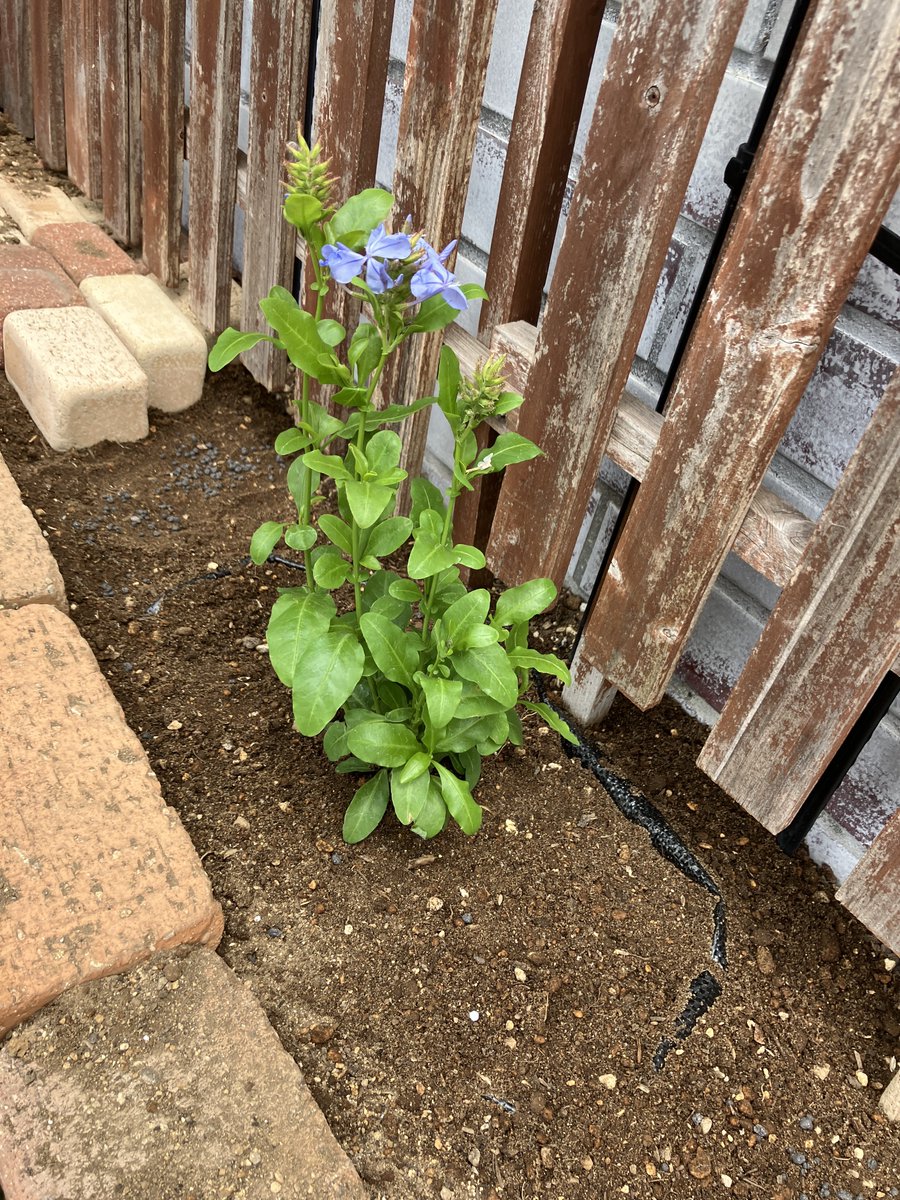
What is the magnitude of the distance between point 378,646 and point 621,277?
0.73 m

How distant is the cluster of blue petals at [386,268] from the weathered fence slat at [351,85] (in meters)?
0.85

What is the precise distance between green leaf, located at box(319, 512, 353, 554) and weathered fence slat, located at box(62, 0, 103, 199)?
237 cm

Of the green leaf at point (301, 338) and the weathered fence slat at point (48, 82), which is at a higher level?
the green leaf at point (301, 338)

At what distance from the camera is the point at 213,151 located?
9.08ft

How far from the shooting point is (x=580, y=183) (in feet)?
5.41

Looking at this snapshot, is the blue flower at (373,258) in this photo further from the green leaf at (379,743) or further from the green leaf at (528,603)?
the green leaf at (379,743)

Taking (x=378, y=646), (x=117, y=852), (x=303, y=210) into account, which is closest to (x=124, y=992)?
(x=117, y=852)

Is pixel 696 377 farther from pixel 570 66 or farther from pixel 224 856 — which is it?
pixel 224 856

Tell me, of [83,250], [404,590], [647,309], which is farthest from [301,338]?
[83,250]

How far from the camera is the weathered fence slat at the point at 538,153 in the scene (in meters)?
1.66

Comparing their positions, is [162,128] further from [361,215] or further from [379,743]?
[379,743]

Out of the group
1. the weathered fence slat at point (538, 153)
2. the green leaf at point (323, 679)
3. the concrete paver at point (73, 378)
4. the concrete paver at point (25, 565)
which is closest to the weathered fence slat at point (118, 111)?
the concrete paver at point (73, 378)

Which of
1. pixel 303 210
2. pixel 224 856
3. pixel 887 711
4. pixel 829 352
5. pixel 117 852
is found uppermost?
pixel 303 210

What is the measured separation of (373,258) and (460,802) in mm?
905
